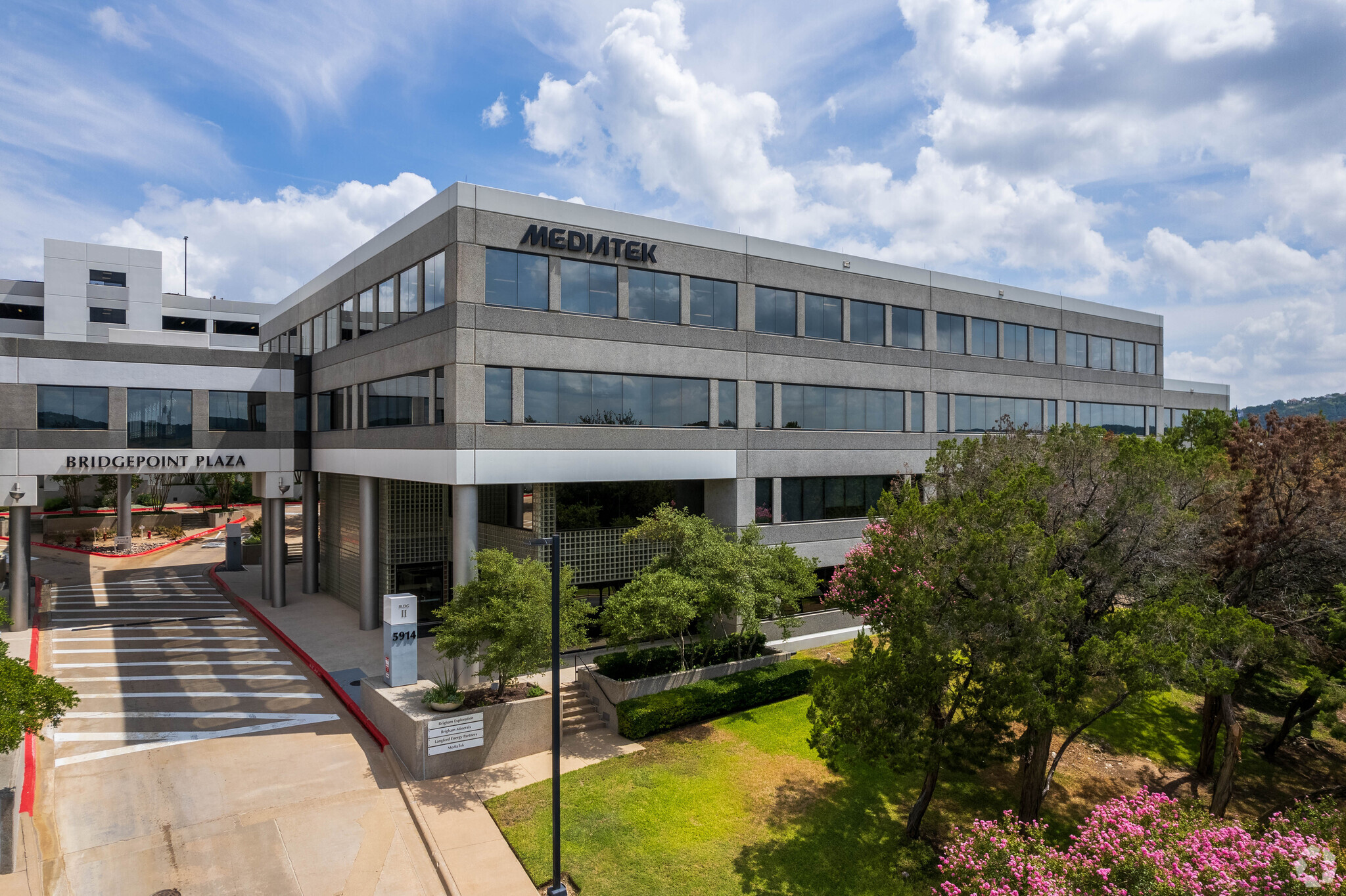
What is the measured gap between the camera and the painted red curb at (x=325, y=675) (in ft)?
70.1

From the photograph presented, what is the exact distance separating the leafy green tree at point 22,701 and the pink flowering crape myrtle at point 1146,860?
16315 mm

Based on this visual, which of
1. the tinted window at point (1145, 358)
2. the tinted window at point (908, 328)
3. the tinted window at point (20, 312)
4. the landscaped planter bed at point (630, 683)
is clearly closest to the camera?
the landscaped planter bed at point (630, 683)

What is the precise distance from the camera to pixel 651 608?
22000mm

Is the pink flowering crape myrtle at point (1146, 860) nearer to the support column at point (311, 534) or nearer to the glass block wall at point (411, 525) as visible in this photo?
the glass block wall at point (411, 525)

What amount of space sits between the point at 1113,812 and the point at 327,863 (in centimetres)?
1548

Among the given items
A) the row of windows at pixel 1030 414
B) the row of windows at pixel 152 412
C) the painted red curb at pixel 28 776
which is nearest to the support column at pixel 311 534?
the row of windows at pixel 152 412

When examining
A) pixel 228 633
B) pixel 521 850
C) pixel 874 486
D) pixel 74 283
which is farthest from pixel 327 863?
pixel 74 283

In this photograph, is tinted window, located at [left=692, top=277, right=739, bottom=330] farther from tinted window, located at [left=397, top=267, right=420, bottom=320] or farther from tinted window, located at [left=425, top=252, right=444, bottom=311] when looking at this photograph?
tinted window, located at [left=397, top=267, right=420, bottom=320]

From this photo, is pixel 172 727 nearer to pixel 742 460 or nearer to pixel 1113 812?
pixel 742 460

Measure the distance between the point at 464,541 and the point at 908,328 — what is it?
23.1m

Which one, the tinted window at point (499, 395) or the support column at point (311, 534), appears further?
the support column at point (311, 534)

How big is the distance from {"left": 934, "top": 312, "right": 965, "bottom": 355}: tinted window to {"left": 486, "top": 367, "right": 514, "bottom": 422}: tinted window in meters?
21.9

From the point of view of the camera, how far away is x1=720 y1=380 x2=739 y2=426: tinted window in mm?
29172

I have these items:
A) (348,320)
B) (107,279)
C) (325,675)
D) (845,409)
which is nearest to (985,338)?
(845,409)
